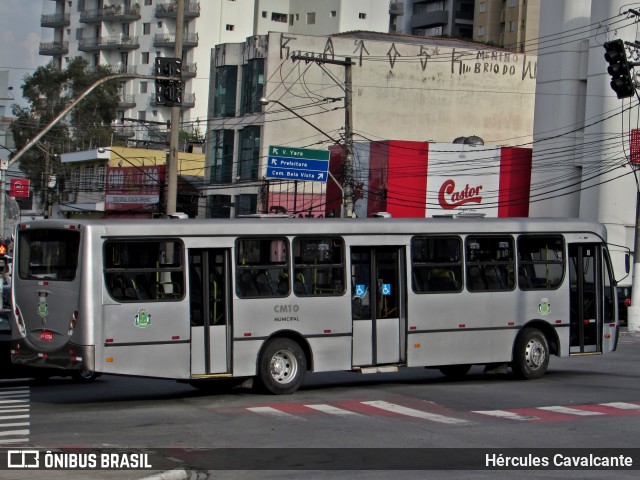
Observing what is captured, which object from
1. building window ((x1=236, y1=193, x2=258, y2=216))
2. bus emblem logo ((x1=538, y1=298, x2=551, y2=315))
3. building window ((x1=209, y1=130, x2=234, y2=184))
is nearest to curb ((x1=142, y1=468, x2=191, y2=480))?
bus emblem logo ((x1=538, y1=298, x2=551, y2=315))

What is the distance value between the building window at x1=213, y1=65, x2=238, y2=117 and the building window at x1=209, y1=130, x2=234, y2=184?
1235mm

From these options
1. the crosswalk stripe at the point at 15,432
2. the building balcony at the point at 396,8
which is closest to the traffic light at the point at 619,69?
the crosswalk stripe at the point at 15,432

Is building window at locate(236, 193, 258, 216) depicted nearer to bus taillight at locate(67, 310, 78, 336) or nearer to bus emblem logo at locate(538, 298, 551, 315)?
bus emblem logo at locate(538, 298, 551, 315)

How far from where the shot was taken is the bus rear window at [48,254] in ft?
52.8

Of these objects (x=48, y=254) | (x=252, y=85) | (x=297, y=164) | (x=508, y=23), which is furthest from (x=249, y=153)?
(x=508, y=23)

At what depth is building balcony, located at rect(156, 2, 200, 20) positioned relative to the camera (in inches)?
3976

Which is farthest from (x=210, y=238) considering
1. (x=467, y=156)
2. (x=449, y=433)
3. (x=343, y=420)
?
(x=467, y=156)

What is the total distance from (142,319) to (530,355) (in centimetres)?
782

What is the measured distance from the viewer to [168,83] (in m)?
24.9

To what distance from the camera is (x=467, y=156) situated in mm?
52281

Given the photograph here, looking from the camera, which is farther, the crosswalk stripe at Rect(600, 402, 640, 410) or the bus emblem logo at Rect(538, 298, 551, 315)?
the bus emblem logo at Rect(538, 298, 551, 315)

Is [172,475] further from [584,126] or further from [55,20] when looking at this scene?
[55,20]

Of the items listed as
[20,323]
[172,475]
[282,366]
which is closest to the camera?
[172,475]

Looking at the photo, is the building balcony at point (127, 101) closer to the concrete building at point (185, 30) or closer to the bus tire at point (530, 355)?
the concrete building at point (185, 30)
